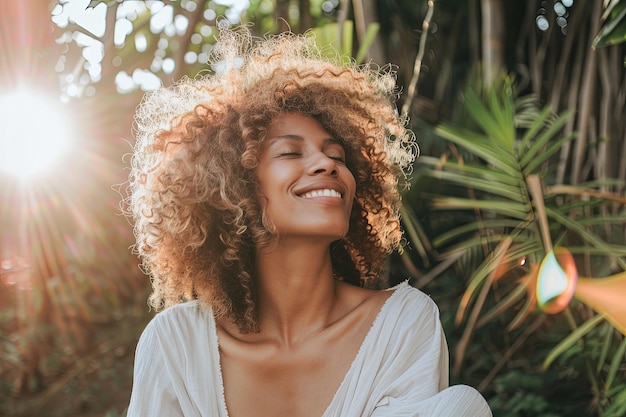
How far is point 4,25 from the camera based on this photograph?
2859 mm

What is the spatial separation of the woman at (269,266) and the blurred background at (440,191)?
1.83 feet

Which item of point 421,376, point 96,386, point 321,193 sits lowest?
point 96,386

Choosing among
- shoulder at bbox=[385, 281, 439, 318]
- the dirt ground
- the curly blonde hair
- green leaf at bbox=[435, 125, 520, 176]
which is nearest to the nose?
the curly blonde hair

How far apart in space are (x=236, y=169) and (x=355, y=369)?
0.60 metres

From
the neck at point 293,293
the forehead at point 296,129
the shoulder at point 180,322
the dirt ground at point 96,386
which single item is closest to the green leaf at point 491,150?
the forehead at point 296,129

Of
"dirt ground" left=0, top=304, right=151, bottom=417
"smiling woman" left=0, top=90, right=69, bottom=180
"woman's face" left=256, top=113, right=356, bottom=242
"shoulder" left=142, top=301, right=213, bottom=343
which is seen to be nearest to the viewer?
"woman's face" left=256, top=113, right=356, bottom=242

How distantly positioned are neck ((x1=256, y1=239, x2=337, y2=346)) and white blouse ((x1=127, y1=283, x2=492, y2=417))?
15cm

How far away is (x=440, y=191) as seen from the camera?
3.30 m

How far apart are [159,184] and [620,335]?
6.02 ft

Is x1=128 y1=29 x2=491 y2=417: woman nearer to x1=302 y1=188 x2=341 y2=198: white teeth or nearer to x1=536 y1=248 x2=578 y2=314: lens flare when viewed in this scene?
x1=302 y1=188 x2=341 y2=198: white teeth

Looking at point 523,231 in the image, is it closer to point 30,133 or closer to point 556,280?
point 556,280

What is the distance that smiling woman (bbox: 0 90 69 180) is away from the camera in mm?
3033

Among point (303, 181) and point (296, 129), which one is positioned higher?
point (296, 129)

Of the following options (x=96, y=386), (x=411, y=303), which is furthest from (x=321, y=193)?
(x=96, y=386)
